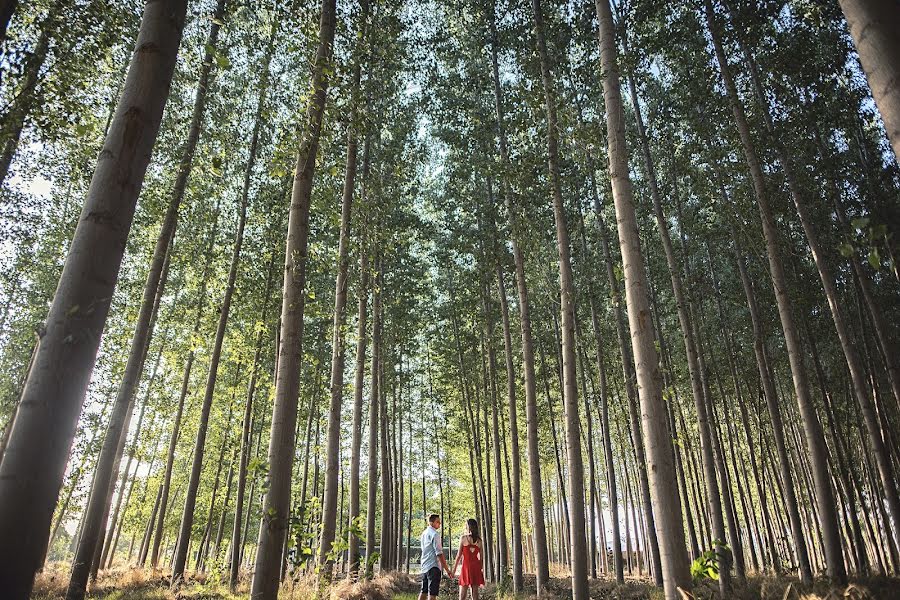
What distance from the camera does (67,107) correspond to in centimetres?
394

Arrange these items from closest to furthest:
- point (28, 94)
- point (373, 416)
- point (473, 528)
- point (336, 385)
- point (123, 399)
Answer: point (28, 94), point (123, 399), point (336, 385), point (473, 528), point (373, 416)

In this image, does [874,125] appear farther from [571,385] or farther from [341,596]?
[341,596]

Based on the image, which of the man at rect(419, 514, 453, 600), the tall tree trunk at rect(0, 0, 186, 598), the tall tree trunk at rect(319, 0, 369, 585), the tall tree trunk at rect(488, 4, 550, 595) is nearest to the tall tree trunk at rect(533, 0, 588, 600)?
the tall tree trunk at rect(488, 4, 550, 595)

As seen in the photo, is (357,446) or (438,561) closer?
(438,561)

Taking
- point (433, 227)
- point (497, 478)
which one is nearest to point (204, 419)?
point (433, 227)

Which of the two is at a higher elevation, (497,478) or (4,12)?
(4,12)

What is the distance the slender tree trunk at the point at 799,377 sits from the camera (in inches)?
276

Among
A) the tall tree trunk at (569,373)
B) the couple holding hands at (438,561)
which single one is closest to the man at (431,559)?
the couple holding hands at (438,561)

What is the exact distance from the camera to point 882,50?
5.74 ft

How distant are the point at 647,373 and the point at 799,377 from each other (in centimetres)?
484

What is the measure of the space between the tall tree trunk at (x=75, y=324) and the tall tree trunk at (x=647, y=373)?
372 centimetres

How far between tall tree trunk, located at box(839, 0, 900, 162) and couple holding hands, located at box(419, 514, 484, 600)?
6919 millimetres

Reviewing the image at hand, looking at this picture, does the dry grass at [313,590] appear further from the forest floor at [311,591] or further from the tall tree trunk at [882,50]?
the tall tree trunk at [882,50]

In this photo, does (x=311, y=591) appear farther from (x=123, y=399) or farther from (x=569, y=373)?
(x=569, y=373)
